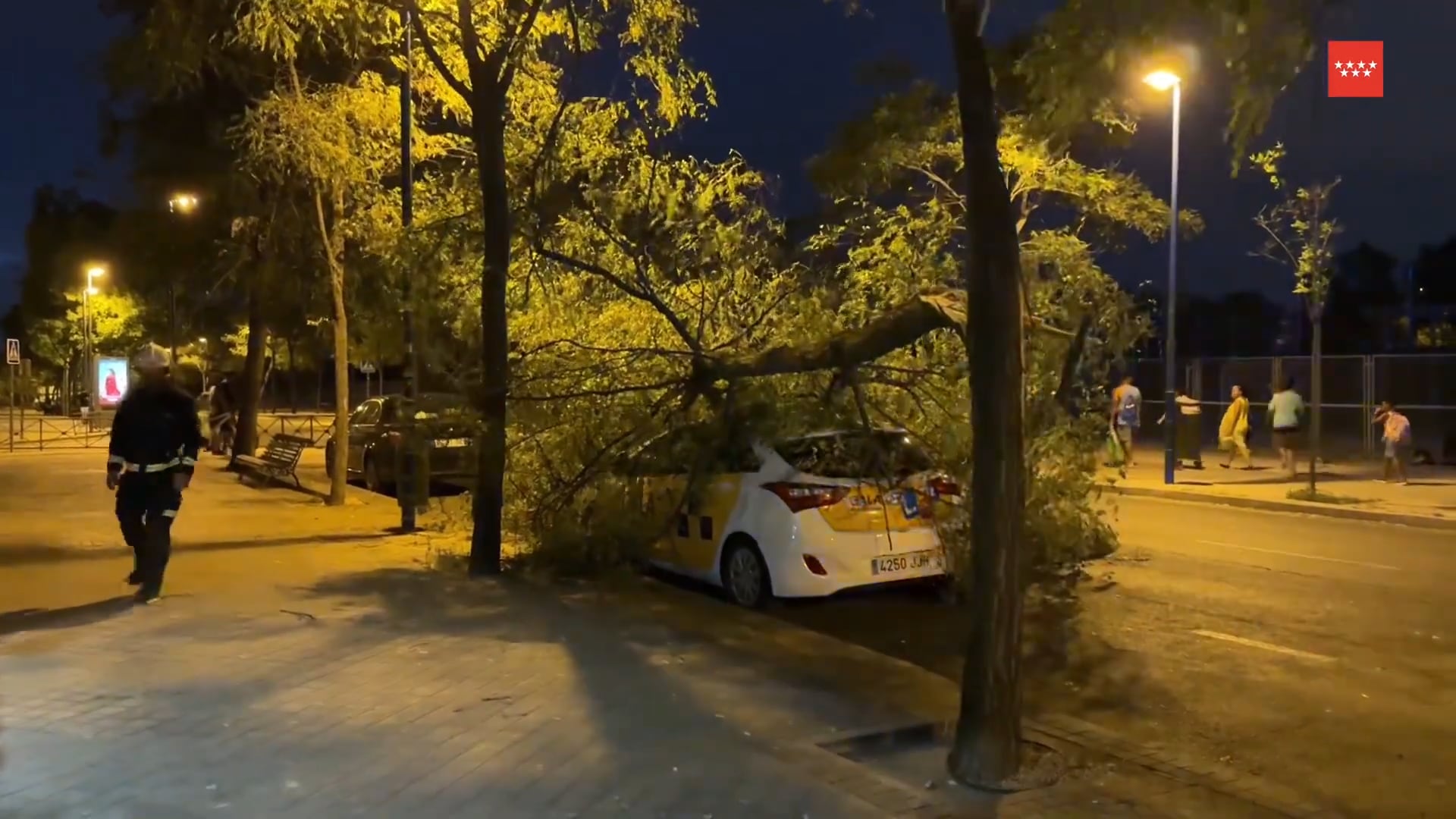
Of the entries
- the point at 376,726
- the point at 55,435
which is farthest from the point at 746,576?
the point at 55,435

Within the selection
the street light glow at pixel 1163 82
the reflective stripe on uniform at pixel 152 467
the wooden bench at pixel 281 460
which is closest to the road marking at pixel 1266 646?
the reflective stripe on uniform at pixel 152 467

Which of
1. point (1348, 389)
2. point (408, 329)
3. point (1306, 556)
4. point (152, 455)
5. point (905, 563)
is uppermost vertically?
point (408, 329)

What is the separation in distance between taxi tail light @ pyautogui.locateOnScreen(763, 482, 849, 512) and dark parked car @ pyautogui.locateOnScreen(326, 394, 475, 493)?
2838 mm

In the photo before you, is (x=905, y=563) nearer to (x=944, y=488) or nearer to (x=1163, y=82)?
(x=944, y=488)

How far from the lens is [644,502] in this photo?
1031cm

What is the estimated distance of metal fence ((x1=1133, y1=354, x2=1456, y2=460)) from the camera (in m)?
27.4

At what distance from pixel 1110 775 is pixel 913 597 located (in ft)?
14.8

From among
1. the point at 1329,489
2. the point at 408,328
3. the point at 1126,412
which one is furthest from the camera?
the point at 1126,412

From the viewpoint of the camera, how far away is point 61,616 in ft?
28.5

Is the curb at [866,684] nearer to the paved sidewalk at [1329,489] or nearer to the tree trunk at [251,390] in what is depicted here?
the paved sidewalk at [1329,489]

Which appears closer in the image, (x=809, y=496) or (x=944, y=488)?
(x=809, y=496)

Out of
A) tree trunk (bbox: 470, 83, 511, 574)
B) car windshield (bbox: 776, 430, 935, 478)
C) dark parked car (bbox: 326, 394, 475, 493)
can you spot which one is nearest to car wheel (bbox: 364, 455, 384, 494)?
dark parked car (bbox: 326, 394, 475, 493)

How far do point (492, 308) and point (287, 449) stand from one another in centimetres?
1118

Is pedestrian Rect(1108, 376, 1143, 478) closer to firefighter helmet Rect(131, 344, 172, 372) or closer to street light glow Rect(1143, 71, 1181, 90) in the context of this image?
street light glow Rect(1143, 71, 1181, 90)
